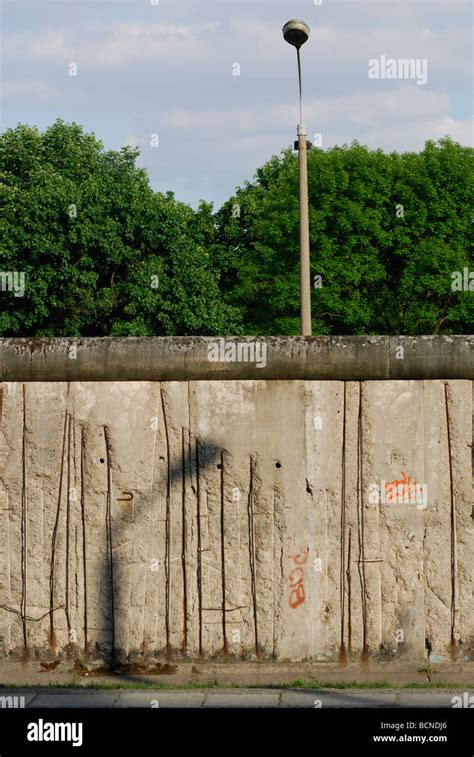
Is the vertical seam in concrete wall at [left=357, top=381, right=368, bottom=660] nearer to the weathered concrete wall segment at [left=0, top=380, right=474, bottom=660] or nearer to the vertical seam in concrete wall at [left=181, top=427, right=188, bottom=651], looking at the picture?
the weathered concrete wall segment at [left=0, top=380, right=474, bottom=660]

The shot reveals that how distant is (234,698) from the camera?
7828mm

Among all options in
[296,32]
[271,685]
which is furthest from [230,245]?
[271,685]

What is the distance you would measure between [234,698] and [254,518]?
1.50 meters

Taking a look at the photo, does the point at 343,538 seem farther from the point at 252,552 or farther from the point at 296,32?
the point at 296,32

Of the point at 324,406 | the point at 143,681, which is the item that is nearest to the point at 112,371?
the point at 324,406

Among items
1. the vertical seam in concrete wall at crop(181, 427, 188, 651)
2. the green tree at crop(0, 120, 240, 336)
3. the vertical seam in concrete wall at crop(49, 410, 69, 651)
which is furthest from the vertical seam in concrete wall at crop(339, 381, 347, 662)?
the green tree at crop(0, 120, 240, 336)

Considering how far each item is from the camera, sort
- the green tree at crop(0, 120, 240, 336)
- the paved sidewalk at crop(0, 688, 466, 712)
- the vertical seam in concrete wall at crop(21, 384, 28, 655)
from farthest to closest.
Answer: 1. the green tree at crop(0, 120, 240, 336)
2. the vertical seam in concrete wall at crop(21, 384, 28, 655)
3. the paved sidewalk at crop(0, 688, 466, 712)

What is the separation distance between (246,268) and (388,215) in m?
4.72

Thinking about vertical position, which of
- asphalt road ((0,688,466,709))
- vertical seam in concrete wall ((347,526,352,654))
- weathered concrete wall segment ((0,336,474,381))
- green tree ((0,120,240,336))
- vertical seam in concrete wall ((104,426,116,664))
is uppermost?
green tree ((0,120,240,336))

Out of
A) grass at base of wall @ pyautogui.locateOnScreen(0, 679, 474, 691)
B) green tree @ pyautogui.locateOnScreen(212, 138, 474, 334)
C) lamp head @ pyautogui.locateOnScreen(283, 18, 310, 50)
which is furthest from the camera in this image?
green tree @ pyautogui.locateOnScreen(212, 138, 474, 334)

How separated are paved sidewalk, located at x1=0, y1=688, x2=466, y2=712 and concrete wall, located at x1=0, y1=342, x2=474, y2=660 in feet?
2.44

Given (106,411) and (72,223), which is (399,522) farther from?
(72,223)

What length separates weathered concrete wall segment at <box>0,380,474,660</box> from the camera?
28.6 ft

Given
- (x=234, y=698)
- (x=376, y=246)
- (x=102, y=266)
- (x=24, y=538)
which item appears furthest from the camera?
(x=376, y=246)
